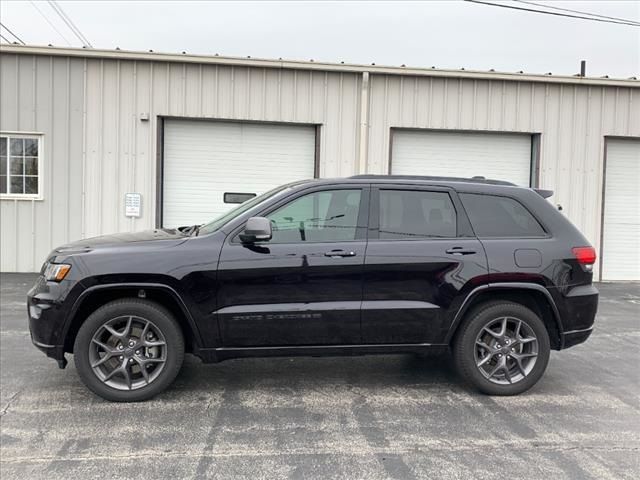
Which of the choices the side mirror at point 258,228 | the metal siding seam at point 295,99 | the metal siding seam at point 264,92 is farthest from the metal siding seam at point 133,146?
the side mirror at point 258,228

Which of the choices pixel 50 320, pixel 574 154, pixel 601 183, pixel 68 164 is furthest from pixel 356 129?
pixel 50 320

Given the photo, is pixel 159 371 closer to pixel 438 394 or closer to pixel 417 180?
pixel 438 394

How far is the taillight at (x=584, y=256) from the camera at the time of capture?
4.80 meters

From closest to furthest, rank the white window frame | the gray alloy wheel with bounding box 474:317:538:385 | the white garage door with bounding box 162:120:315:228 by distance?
the gray alloy wheel with bounding box 474:317:538:385, the white window frame, the white garage door with bounding box 162:120:315:228

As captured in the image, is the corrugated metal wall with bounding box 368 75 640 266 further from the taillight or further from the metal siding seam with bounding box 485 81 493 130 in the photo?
the taillight

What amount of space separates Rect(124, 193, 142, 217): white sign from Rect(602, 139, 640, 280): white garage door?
977cm

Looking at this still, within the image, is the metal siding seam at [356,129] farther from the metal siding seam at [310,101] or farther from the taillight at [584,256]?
the taillight at [584,256]

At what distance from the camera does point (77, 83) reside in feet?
35.7

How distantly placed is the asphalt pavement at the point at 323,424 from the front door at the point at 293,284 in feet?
1.97

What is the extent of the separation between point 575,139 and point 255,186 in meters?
6.81

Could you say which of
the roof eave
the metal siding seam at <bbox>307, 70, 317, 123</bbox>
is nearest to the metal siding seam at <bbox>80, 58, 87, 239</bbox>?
the roof eave

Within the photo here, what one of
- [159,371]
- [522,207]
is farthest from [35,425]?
[522,207]

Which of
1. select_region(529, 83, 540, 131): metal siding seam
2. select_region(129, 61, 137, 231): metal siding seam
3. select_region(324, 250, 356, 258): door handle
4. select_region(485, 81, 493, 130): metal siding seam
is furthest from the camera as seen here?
select_region(529, 83, 540, 131): metal siding seam

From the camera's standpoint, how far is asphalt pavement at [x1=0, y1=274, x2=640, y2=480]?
3492 mm
